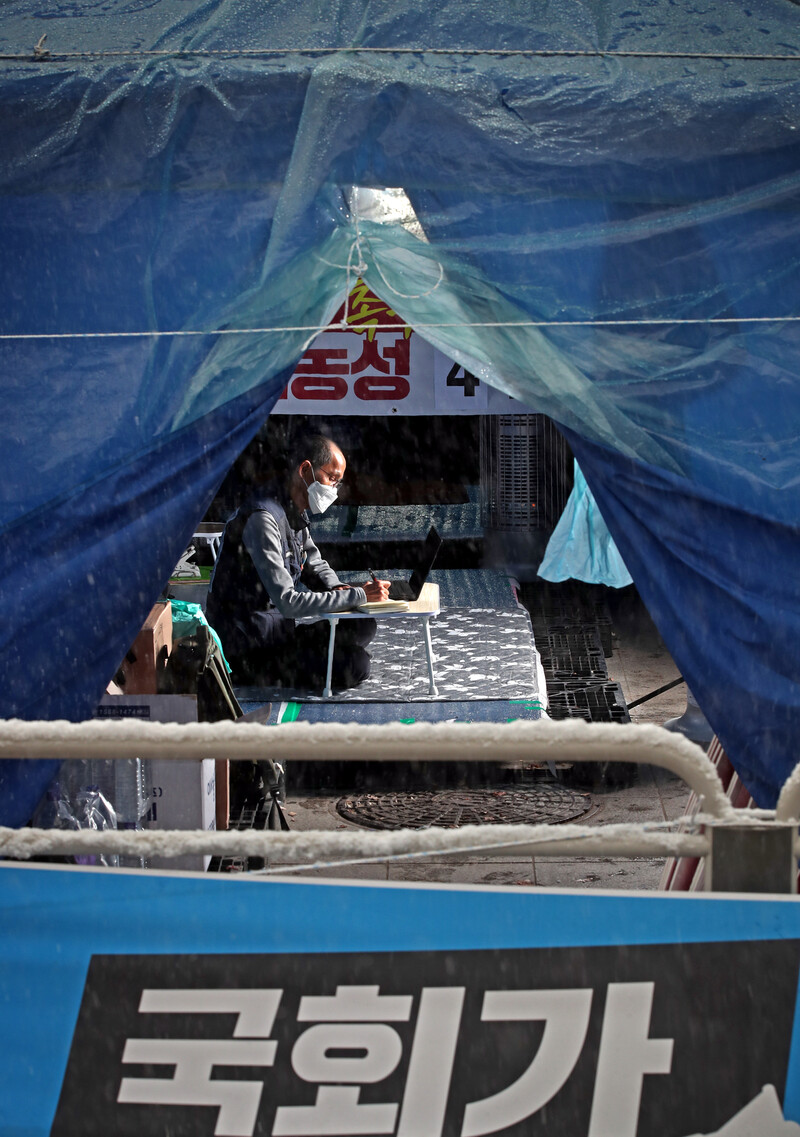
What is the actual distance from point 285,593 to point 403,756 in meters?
4.68


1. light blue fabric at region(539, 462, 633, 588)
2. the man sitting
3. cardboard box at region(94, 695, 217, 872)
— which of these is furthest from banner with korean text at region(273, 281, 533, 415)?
cardboard box at region(94, 695, 217, 872)

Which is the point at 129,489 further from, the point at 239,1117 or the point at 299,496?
the point at 299,496

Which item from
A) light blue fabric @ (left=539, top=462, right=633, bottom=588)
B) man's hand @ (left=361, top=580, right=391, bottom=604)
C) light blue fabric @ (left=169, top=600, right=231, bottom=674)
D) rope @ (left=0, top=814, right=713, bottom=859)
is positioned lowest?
rope @ (left=0, top=814, right=713, bottom=859)

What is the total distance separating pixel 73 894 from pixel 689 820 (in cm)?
111

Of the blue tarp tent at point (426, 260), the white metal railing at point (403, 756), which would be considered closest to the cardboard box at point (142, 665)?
the blue tarp tent at point (426, 260)

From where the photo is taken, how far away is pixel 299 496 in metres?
6.71

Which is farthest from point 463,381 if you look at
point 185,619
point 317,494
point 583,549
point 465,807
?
point 465,807

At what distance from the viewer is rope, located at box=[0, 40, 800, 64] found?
3.44 meters

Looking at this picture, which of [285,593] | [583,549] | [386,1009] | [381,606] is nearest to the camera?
[386,1009]

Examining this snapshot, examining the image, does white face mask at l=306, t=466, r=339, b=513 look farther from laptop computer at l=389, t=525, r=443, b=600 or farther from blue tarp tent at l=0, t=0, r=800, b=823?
blue tarp tent at l=0, t=0, r=800, b=823

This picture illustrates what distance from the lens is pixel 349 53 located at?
11.3ft

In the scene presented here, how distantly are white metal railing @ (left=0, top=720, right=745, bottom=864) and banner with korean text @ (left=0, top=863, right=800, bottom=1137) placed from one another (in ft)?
0.23

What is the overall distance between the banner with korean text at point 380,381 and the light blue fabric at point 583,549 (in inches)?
50.9

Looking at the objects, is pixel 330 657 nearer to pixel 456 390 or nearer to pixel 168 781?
pixel 168 781
